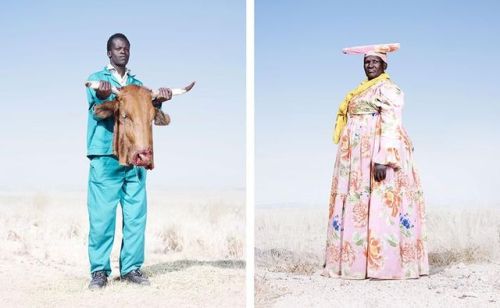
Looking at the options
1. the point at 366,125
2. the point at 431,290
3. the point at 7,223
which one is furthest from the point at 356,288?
the point at 7,223

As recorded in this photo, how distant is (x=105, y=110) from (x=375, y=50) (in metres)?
1.60

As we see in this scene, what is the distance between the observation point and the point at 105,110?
15.4 feet

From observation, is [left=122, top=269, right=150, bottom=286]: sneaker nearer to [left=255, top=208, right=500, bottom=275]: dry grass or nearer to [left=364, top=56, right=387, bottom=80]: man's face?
[left=255, top=208, right=500, bottom=275]: dry grass

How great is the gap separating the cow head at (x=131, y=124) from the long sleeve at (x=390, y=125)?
1303 mm

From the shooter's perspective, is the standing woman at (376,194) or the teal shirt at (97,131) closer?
the teal shirt at (97,131)

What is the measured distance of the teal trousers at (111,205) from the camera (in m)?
4.77

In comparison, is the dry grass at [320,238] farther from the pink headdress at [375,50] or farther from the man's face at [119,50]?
the man's face at [119,50]

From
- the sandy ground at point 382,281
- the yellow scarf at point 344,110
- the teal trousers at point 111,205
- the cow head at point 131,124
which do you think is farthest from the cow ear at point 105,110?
the yellow scarf at point 344,110

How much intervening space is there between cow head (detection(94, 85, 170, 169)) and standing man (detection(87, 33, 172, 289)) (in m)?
0.05

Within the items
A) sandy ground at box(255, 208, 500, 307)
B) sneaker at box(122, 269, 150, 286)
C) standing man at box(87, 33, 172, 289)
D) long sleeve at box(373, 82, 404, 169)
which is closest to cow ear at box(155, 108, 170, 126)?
standing man at box(87, 33, 172, 289)

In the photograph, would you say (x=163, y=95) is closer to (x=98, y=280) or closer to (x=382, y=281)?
(x=98, y=280)

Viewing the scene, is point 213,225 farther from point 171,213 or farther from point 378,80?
point 378,80

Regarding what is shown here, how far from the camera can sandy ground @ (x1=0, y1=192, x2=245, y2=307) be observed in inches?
189

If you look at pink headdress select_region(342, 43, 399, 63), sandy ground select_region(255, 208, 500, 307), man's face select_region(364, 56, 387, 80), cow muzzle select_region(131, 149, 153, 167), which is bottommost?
sandy ground select_region(255, 208, 500, 307)
